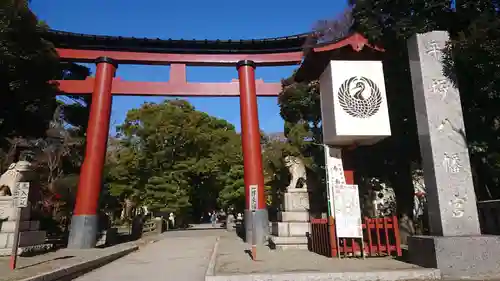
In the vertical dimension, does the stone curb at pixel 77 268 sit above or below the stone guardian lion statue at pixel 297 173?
below

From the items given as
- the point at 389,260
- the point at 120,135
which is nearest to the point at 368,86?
the point at 389,260

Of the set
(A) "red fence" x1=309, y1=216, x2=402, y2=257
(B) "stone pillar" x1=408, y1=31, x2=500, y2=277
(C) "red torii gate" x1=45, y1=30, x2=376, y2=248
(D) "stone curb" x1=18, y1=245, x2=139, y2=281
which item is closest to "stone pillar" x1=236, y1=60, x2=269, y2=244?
(C) "red torii gate" x1=45, y1=30, x2=376, y2=248

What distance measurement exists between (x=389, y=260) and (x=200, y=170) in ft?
63.7

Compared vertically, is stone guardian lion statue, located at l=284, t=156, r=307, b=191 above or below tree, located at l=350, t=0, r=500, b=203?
below

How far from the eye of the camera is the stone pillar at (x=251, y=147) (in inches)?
533

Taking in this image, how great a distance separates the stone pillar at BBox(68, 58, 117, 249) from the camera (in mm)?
12891

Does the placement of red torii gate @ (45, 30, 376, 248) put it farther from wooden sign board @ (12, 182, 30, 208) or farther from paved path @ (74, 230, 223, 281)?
wooden sign board @ (12, 182, 30, 208)

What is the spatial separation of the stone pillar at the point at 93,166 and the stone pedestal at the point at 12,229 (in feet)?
7.00

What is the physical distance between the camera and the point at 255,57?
16125mm

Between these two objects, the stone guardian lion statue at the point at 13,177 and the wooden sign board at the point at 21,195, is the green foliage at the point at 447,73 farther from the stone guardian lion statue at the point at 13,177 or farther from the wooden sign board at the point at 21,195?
the stone guardian lion statue at the point at 13,177


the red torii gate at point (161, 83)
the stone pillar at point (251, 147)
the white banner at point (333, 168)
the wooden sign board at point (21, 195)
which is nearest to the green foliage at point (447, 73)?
the white banner at point (333, 168)

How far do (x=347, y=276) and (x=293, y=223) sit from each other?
503 centimetres

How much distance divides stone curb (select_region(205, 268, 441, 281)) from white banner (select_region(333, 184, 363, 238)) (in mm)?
2095

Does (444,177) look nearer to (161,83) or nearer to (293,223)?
(293,223)
